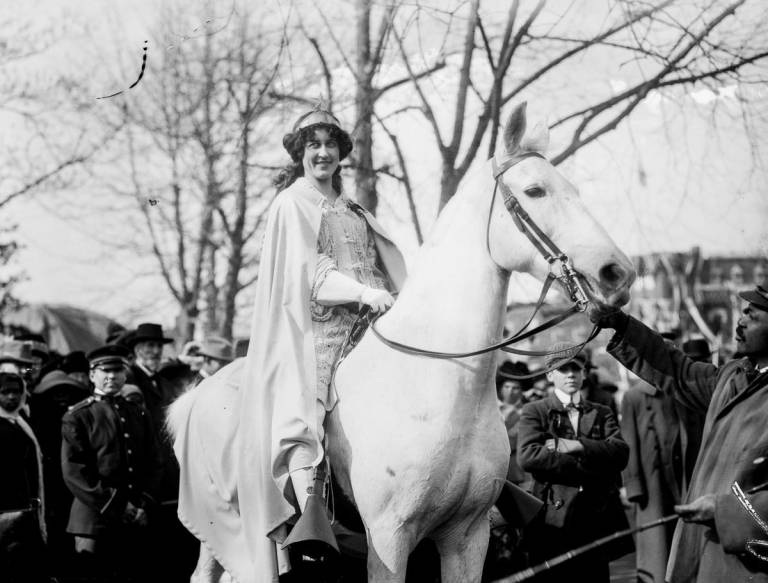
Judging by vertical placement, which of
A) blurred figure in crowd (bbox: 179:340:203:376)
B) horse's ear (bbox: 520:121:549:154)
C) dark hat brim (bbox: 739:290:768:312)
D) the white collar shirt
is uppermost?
horse's ear (bbox: 520:121:549:154)

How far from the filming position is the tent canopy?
832 inches

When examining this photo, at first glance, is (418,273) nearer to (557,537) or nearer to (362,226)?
(362,226)

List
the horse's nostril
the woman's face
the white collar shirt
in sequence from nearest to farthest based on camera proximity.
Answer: the horse's nostril → the woman's face → the white collar shirt

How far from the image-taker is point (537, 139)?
16.3ft

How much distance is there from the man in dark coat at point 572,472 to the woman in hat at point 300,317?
2.27 metres

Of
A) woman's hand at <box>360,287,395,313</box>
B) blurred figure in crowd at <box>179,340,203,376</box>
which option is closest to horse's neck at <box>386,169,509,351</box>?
woman's hand at <box>360,287,395,313</box>

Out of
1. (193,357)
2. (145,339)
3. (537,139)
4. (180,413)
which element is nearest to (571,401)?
(180,413)

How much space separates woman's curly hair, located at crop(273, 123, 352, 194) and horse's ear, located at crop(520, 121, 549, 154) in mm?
1362

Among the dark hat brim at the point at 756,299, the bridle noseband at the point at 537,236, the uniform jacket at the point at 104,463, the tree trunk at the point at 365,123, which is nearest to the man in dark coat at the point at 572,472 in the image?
the dark hat brim at the point at 756,299

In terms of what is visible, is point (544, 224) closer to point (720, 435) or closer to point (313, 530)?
point (720, 435)

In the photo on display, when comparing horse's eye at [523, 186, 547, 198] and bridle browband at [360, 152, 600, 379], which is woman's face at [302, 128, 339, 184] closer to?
bridle browband at [360, 152, 600, 379]

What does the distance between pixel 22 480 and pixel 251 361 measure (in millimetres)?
3498

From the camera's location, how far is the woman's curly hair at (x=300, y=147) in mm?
5852

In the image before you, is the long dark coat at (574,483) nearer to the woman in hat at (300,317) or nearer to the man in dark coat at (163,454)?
the woman in hat at (300,317)
